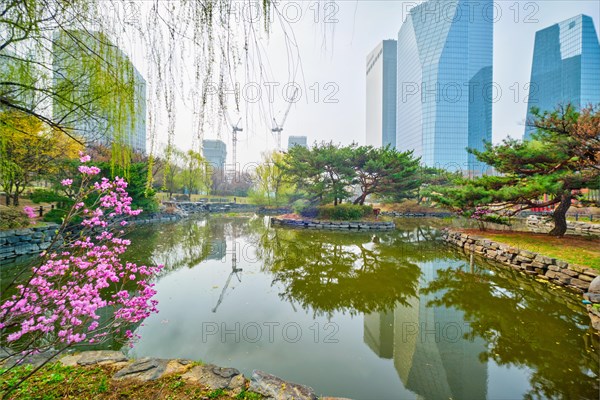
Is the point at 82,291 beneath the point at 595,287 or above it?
above

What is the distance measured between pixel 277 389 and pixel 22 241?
8.90 meters

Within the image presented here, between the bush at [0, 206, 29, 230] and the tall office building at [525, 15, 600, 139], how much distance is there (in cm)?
6378

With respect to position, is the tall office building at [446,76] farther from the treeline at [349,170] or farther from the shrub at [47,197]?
the shrub at [47,197]

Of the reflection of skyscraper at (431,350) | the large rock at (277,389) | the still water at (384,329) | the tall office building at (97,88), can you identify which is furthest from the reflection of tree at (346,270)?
the tall office building at (97,88)

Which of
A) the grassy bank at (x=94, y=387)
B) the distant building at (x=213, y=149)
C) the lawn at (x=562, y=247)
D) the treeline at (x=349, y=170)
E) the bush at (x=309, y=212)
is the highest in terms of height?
the treeline at (x=349, y=170)

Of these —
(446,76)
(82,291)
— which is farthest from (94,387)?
(446,76)

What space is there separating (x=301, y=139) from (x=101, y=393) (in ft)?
192

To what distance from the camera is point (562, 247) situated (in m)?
6.03

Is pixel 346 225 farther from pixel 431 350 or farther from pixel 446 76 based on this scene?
pixel 446 76

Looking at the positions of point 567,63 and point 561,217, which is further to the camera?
point 567,63

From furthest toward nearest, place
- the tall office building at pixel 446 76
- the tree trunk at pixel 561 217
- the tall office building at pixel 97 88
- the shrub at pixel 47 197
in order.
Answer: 1. the tall office building at pixel 446 76
2. the shrub at pixel 47 197
3. the tree trunk at pixel 561 217
4. the tall office building at pixel 97 88

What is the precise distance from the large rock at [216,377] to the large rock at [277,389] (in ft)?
0.39

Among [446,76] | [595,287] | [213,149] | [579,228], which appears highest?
[446,76]

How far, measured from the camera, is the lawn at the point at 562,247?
4907mm
